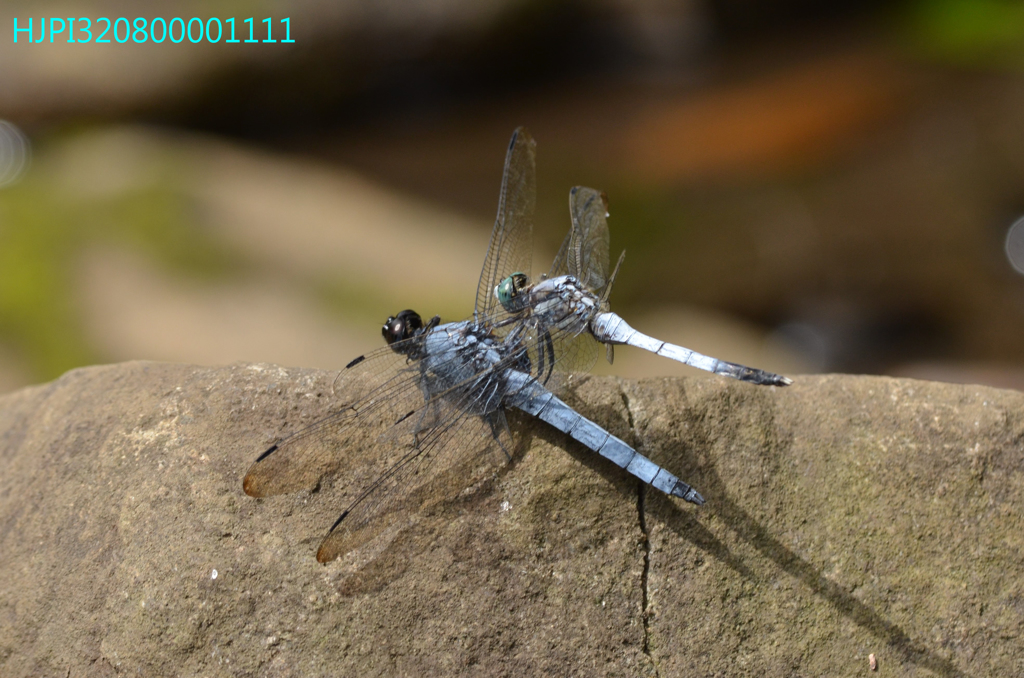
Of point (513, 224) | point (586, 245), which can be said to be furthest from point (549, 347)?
point (513, 224)

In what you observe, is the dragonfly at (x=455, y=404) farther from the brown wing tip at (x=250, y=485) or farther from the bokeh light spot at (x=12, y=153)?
the bokeh light spot at (x=12, y=153)

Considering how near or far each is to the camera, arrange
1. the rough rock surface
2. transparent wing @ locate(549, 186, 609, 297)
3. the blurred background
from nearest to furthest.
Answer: the rough rock surface
transparent wing @ locate(549, 186, 609, 297)
the blurred background

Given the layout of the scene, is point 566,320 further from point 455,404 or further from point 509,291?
point 455,404

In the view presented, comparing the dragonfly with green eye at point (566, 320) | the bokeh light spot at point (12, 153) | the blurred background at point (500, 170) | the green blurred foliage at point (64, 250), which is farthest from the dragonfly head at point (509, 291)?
the bokeh light spot at point (12, 153)

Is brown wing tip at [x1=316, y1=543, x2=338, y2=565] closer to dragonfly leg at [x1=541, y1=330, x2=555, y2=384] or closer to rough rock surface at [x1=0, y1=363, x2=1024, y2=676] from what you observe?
rough rock surface at [x1=0, y1=363, x2=1024, y2=676]

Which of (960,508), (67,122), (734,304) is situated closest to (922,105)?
(734,304)

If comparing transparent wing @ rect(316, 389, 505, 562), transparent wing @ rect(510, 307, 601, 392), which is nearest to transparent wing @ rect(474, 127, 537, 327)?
transparent wing @ rect(510, 307, 601, 392)
